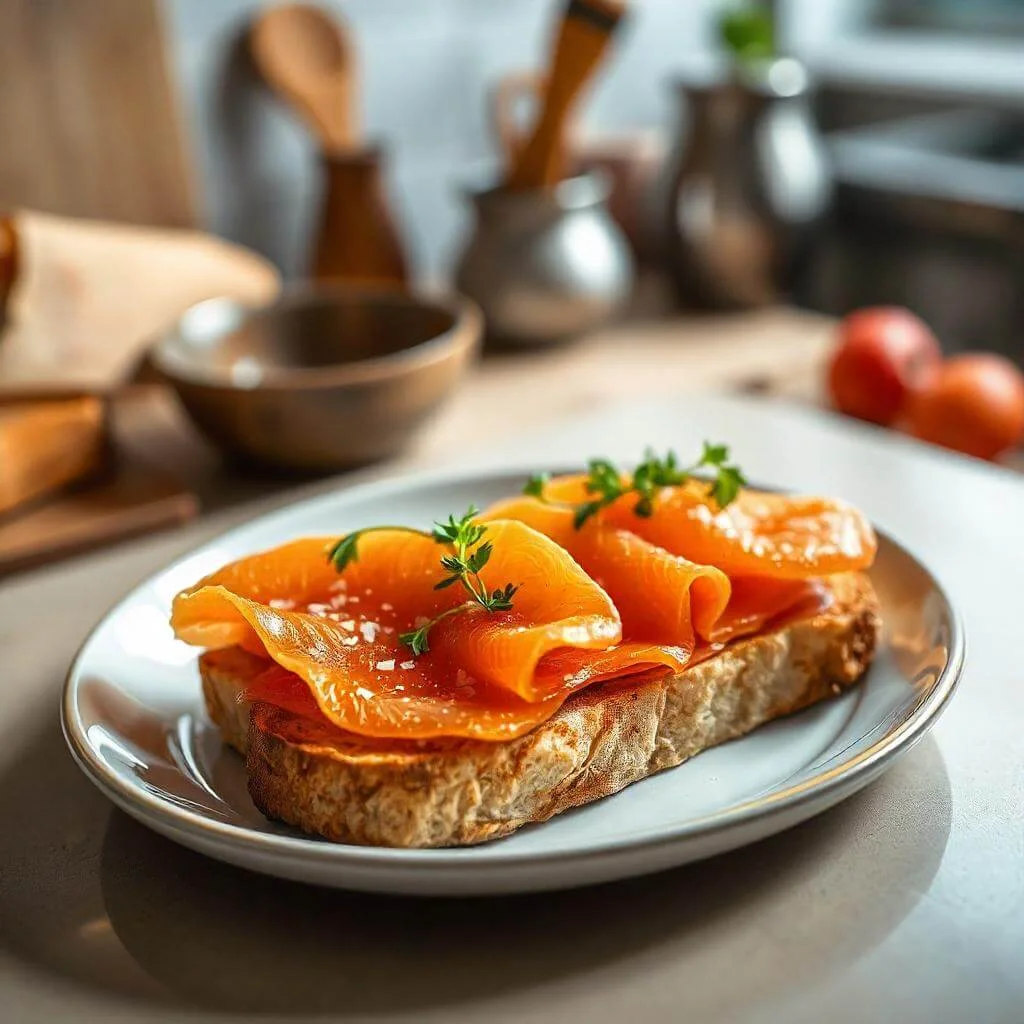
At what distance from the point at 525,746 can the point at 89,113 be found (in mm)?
1557

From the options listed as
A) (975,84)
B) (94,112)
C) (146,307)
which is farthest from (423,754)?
(975,84)

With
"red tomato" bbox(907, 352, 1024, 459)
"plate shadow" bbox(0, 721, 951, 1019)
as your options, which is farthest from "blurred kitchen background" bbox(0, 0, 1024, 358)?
"plate shadow" bbox(0, 721, 951, 1019)

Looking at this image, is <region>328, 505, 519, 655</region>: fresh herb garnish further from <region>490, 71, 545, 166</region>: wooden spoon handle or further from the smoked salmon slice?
<region>490, 71, 545, 166</region>: wooden spoon handle

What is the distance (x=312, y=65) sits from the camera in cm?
220

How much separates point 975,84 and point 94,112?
1820 millimetres

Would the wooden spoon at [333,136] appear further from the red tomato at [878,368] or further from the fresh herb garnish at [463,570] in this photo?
the fresh herb garnish at [463,570]

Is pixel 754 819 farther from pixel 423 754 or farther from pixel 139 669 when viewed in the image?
pixel 139 669

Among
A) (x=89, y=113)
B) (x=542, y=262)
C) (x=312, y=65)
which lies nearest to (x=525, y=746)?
(x=542, y=262)

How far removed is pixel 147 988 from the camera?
2.48 feet

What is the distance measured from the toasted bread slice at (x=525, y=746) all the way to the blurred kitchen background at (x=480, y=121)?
1.33 metres

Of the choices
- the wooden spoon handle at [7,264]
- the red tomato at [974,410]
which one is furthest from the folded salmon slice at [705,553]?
the wooden spoon handle at [7,264]

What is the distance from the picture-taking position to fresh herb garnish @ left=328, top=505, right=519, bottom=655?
87 cm

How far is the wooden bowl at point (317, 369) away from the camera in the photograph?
5.02 feet

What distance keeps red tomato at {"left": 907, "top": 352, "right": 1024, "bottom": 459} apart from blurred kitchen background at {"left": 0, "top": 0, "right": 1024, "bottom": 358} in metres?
0.59
